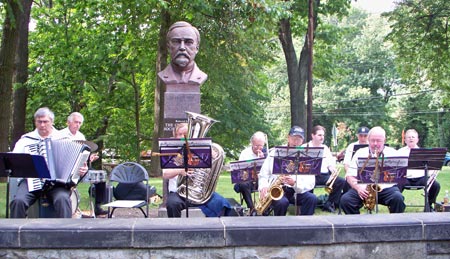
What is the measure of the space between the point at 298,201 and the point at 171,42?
3525 mm

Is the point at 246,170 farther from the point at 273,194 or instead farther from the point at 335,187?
the point at 335,187

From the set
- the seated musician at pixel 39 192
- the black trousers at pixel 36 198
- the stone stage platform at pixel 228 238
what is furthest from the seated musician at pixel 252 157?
the stone stage platform at pixel 228 238

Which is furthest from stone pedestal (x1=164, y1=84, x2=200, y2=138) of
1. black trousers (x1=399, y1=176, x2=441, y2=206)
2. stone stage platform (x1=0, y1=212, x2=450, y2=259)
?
stone stage platform (x1=0, y1=212, x2=450, y2=259)

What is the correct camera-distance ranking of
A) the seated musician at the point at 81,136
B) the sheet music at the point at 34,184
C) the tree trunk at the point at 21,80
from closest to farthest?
the sheet music at the point at 34,184 < the seated musician at the point at 81,136 < the tree trunk at the point at 21,80

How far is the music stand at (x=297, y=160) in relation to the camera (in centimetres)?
735

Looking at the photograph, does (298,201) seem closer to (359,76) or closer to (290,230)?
(290,230)

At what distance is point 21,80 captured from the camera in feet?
58.3

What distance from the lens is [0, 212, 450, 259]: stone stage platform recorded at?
4.70m

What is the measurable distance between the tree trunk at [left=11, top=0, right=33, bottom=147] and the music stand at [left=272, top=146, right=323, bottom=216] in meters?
11.5

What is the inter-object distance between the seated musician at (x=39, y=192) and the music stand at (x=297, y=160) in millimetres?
2472

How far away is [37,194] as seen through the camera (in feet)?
22.9

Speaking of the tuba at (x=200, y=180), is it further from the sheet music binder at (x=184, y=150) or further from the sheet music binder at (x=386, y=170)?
the sheet music binder at (x=386, y=170)

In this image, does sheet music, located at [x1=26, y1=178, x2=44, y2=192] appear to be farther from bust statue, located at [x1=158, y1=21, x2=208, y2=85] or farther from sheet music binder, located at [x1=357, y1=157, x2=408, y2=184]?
A: sheet music binder, located at [x1=357, y1=157, x2=408, y2=184]

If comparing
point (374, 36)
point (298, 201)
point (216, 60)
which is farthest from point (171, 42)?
point (374, 36)
